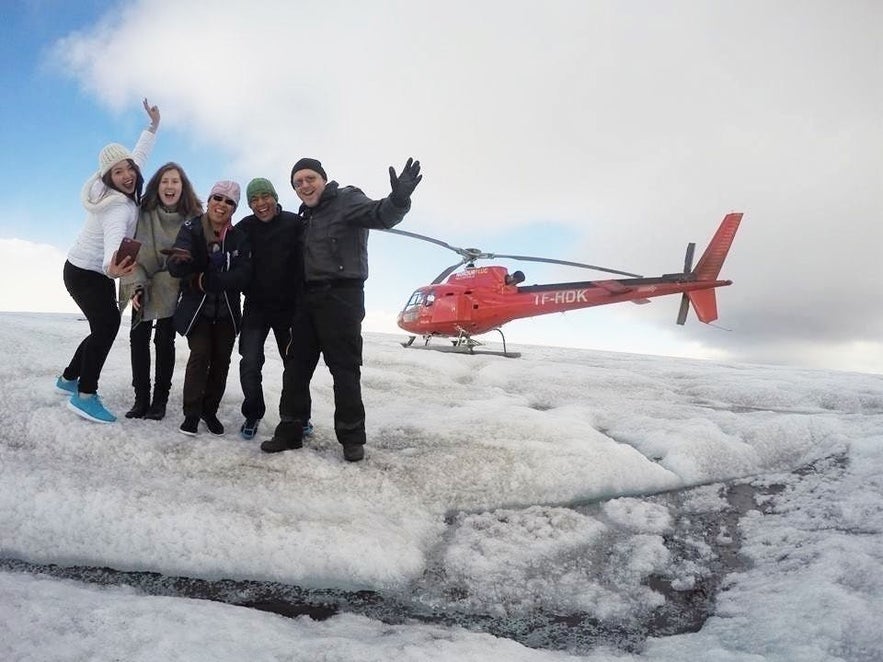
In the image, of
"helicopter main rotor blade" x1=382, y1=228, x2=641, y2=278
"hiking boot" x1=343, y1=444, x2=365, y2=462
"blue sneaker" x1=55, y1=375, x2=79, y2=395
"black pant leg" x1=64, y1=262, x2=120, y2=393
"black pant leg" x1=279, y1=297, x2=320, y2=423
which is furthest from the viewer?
"helicopter main rotor blade" x1=382, y1=228, x2=641, y2=278

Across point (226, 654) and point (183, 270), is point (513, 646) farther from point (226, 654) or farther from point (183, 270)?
point (183, 270)

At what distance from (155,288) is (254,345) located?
2.72ft

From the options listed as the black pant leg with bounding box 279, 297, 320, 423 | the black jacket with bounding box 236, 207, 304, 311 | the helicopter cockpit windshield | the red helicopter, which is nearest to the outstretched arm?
the black jacket with bounding box 236, 207, 304, 311

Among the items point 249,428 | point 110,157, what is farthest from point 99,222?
point 249,428

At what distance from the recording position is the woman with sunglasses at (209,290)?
3576mm

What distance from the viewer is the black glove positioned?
325 cm

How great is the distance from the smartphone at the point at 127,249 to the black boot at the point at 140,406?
1093 mm

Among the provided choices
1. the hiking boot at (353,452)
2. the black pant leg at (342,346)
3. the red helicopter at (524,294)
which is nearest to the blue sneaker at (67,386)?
the black pant leg at (342,346)

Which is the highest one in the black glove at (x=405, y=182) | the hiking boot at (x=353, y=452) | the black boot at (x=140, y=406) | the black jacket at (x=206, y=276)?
the black glove at (x=405, y=182)

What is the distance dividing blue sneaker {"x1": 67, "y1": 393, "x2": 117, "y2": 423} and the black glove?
2405mm

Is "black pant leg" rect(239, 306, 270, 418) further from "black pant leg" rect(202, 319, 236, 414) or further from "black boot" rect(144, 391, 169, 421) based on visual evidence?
"black boot" rect(144, 391, 169, 421)

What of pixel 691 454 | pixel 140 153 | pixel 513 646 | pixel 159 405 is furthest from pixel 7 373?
pixel 691 454

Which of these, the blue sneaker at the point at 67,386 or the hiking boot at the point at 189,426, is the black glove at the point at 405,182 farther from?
the blue sneaker at the point at 67,386

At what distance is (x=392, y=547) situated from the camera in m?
2.44
